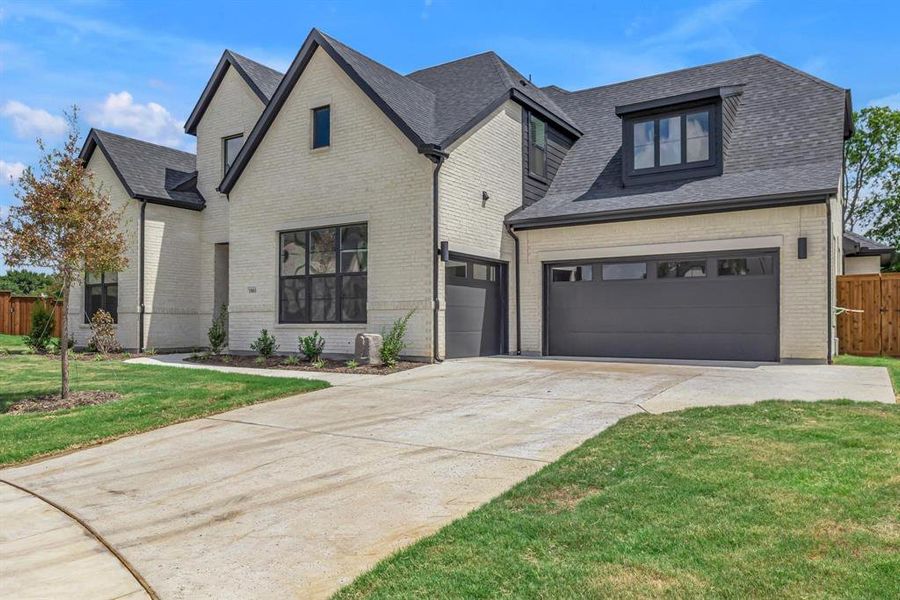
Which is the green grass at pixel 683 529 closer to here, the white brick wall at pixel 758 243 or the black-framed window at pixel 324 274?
the white brick wall at pixel 758 243

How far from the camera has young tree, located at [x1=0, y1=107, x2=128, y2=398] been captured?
8953 millimetres

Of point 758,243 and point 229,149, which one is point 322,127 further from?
point 758,243

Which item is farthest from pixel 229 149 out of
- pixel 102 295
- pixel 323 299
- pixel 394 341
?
pixel 394 341

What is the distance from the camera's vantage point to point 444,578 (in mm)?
3254

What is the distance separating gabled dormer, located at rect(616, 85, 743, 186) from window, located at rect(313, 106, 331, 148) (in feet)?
23.7

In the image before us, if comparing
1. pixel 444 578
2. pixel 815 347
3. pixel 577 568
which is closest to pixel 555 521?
pixel 577 568

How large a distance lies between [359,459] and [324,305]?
32.1 feet

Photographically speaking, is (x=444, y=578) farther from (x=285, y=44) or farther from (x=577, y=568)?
(x=285, y=44)

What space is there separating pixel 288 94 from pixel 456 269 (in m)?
6.36

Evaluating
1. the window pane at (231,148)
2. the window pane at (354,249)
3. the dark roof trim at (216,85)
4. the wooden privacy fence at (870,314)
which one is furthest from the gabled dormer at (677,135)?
the window pane at (231,148)

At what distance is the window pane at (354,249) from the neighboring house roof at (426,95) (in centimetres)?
262

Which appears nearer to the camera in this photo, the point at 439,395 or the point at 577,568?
the point at 577,568

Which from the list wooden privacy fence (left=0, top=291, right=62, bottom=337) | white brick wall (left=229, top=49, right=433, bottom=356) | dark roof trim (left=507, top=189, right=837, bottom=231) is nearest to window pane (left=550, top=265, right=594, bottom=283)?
dark roof trim (left=507, top=189, right=837, bottom=231)

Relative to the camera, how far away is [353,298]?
14875 millimetres
